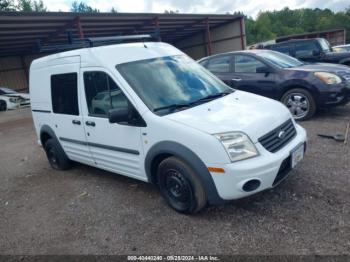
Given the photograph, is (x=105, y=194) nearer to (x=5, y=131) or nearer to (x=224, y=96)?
(x=224, y=96)

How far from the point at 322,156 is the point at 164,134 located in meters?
2.61

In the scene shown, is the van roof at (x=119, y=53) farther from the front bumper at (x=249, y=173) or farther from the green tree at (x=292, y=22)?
the green tree at (x=292, y=22)

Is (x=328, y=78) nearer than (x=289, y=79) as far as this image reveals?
Yes

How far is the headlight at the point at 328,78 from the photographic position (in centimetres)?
601

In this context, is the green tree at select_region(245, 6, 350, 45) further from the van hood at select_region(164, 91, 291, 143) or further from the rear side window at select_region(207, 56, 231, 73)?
the van hood at select_region(164, 91, 291, 143)

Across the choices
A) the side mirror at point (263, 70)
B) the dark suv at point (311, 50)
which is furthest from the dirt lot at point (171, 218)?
the dark suv at point (311, 50)

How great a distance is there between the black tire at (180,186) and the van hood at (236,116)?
0.45m

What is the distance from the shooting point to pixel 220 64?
7613 millimetres

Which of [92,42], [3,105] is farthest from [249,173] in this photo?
[3,105]

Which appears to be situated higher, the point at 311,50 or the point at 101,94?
the point at 311,50

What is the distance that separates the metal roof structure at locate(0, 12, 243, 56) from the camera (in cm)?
1361

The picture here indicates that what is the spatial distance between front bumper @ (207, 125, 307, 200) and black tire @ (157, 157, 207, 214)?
0.25 m

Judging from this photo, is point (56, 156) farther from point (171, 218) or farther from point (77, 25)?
point (77, 25)

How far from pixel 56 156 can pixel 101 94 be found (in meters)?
1.97
